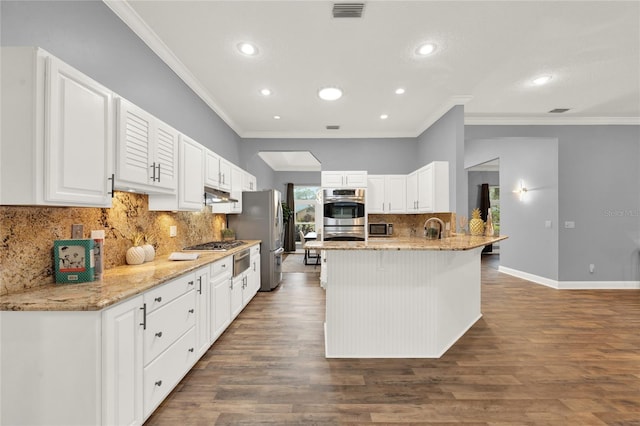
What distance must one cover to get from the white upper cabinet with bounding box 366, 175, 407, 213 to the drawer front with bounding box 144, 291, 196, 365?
377cm

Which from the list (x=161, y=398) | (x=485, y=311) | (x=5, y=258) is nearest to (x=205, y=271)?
(x=161, y=398)

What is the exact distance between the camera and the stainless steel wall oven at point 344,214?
17.2 feet

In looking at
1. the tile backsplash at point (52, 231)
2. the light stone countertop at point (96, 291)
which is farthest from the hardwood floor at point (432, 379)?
the tile backsplash at point (52, 231)

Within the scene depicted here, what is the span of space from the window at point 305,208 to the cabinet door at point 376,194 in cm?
550

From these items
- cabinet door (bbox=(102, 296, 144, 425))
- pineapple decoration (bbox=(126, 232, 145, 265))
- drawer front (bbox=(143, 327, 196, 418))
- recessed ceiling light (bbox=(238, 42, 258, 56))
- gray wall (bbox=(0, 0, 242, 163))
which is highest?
recessed ceiling light (bbox=(238, 42, 258, 56))

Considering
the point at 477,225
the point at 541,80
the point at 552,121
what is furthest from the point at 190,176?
the point at 552,121

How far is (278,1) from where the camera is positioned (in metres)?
2.26

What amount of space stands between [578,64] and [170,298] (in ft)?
16.4

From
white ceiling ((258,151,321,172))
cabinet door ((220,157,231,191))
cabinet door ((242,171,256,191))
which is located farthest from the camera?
white ceiling ((258,151,321,172))

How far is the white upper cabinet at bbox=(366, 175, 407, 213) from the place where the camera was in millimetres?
5336

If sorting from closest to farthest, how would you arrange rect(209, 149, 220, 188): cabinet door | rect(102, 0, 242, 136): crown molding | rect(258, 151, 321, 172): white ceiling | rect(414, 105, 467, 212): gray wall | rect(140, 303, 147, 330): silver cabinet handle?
rect(140, 303, 147, 330): silver cabinet handle < rect(102, 0, 242, 136): crown molding < rect(209, 149, 220, 188): cabinet door < rect(414, 105, 467, 212): gray wall < rect(258, 151, 321, 172): white ceiling

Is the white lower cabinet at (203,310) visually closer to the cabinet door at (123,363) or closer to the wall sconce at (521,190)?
the cabinet door at (123,363)

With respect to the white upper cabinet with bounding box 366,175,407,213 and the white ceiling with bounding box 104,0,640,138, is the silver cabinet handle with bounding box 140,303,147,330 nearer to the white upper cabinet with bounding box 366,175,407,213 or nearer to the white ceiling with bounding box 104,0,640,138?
the white ceiling with bounding box 104,0,640,138

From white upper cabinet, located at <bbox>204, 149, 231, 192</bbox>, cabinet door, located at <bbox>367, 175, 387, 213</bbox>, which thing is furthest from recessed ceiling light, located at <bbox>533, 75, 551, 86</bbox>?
white upper cabinet, located at <bbox>204, 149, 231, 192</bbox>
